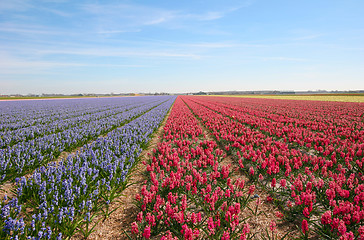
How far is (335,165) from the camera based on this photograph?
6172mm

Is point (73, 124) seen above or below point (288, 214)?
above

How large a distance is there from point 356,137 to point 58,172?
1255cm

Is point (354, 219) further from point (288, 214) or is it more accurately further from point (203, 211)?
point (203, 211)

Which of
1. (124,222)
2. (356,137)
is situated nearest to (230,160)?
(124,222)

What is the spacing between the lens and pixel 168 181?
4.59 metres

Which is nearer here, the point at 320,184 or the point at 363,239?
the point at 363,239

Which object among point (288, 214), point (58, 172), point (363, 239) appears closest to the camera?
point (363, 239)

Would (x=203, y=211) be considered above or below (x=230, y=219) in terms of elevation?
below

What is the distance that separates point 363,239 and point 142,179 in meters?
5.14

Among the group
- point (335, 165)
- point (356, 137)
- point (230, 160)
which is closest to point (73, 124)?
point (230, 160)

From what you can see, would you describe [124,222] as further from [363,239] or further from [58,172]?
Answer: [363,239]

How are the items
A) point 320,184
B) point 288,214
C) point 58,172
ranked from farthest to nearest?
point 58,172, point 320,184, point 288,214

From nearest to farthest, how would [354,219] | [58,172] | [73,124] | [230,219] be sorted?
1. [354,219]
2. [230,219]
3. [58,172]
4. [73,124]

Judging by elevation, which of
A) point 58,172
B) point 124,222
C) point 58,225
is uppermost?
point 58,172
